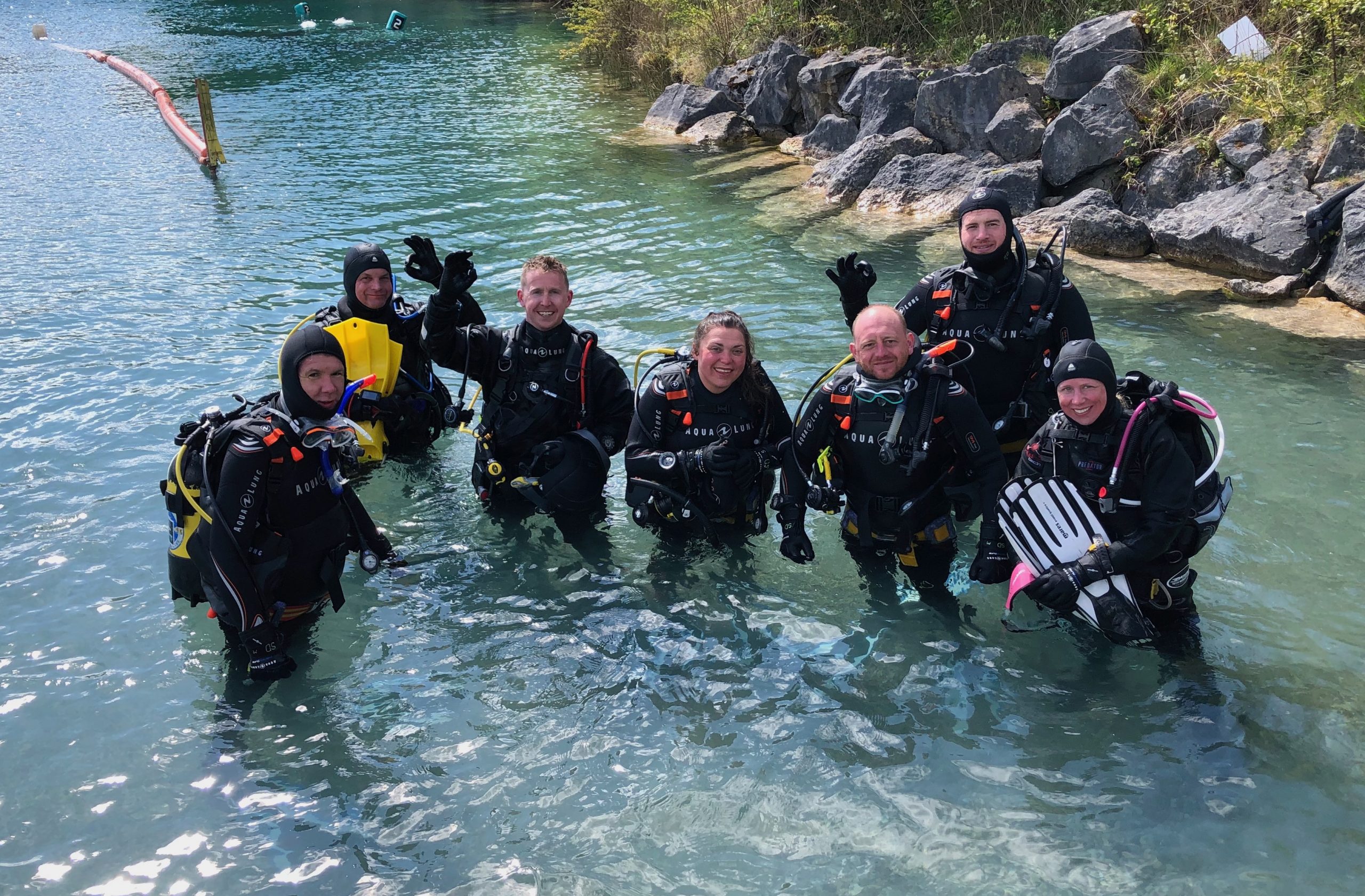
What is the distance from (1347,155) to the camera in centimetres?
896

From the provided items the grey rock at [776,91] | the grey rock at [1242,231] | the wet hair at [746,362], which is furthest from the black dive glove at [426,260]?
the grey rock at [776,91]

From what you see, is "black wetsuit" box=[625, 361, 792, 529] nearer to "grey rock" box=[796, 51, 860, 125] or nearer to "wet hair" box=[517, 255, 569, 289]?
"wet hair" box=[517, 255, 569, 289]

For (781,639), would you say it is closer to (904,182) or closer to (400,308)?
(400,308)

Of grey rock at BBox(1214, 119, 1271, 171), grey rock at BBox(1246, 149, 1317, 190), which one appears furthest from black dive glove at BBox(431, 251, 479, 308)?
grey rock at BBox(1214, 119, 1271, 171)

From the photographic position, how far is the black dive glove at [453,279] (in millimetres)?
4910

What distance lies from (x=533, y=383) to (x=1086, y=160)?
338 inches

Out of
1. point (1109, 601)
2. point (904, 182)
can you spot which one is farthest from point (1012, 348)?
point (904, 182)

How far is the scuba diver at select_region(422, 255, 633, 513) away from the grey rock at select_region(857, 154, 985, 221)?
310 inches

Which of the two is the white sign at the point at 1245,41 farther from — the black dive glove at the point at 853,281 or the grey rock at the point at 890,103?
the black dive glove at the point at 853,281

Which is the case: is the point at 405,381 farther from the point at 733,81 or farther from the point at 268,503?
the point at 733,81

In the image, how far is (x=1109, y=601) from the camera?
4.01 meters

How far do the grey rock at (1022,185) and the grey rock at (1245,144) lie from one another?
6.25 ft

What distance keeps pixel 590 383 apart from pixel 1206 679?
3190 millimetres

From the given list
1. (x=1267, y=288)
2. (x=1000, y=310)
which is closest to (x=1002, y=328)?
(x=1000, y=310)
